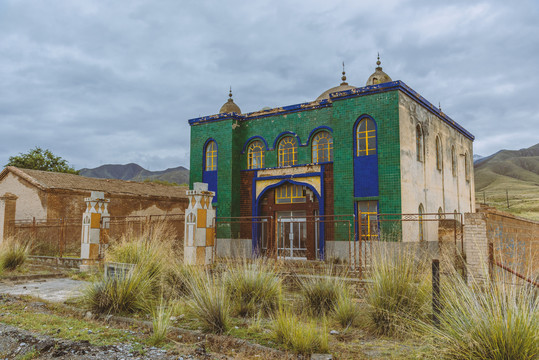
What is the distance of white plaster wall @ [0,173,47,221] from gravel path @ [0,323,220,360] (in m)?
16.5

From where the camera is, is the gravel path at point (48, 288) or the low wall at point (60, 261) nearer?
the gravel path at point (48, 288)

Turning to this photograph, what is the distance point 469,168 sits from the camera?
23344 mm

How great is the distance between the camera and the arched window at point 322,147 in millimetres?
18312

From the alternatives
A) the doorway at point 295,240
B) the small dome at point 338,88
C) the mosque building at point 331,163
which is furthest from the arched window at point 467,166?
the doorway at point 295,240

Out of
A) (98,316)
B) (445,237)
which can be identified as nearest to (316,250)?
(445,237)

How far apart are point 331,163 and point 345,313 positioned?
11.3 metres

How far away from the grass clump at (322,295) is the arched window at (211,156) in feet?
44.6

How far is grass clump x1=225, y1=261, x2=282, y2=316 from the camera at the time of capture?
25.4 ft

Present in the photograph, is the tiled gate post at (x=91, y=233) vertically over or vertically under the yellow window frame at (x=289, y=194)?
under

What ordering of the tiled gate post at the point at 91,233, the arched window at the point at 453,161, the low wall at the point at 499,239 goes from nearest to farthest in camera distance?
the low wall at the point at 499,239 → the tiled gate post at the point at 91,233 → the arched window at the point at 453,161

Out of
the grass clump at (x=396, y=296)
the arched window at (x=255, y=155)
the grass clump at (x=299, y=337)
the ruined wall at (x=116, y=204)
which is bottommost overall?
the grass clump at (x=299, y=337)

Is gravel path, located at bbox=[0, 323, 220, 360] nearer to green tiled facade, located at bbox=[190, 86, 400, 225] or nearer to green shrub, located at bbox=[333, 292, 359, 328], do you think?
green shrub, located at bbox=[333, 292, 359, 328]

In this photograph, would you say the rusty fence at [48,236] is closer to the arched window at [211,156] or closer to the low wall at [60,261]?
the low wall at [60,261]

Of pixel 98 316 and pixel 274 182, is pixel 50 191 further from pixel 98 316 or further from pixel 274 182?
pixel 98 316
